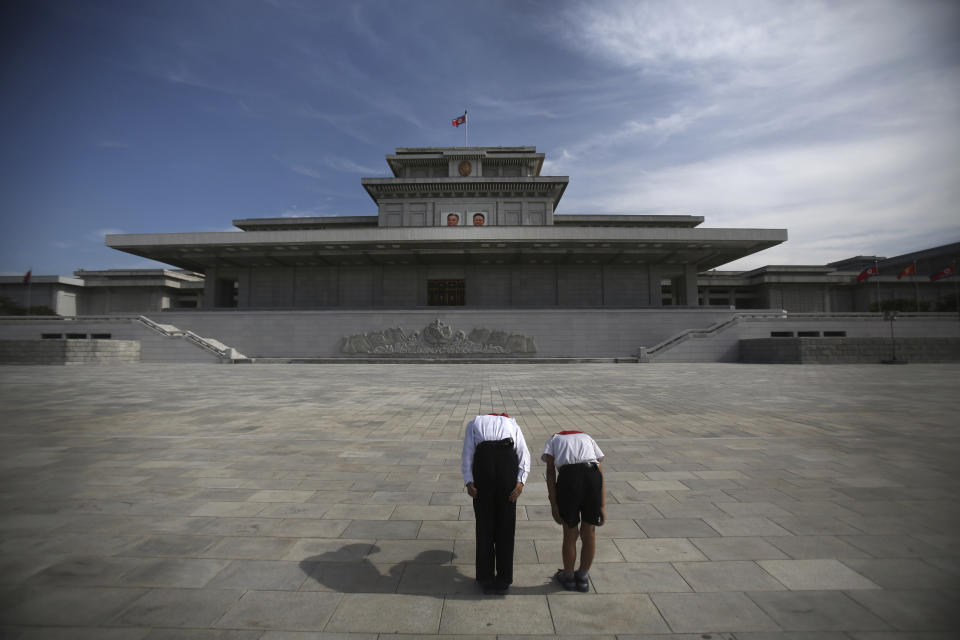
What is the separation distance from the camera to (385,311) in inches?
1163

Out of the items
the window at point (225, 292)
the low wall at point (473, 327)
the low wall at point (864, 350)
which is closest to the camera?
the low wall at point (864, 350)

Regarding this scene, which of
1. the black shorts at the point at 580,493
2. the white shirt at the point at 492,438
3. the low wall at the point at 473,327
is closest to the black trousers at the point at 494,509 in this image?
the white shirt at the point at 492,438

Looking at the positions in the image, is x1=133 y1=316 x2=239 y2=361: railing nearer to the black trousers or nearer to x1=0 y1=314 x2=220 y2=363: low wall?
x1=0 y1=314 x2=220 y2=363: low wall

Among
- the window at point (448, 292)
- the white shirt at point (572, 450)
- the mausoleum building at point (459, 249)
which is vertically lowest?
the white shirt at point (572, 450)

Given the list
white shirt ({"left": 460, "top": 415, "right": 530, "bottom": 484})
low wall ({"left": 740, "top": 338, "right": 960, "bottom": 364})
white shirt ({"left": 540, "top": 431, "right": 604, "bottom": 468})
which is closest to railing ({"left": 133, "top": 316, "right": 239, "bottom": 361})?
white shirt ({"left": 460, "top": 415, "right": 530, "bottom": 484})

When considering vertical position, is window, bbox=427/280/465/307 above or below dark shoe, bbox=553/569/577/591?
above

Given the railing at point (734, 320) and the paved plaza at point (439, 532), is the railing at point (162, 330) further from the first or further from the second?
the railing at point (734, 320)

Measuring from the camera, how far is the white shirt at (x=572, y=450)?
3018 mm

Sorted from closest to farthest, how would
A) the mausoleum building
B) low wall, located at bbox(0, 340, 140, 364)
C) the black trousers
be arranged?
the black trousers < low wall, located at bbox(0, 340, 140, 364) < the mausoleum building

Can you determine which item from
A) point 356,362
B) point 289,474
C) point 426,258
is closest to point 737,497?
point 289,474

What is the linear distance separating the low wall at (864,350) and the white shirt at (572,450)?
2486cm

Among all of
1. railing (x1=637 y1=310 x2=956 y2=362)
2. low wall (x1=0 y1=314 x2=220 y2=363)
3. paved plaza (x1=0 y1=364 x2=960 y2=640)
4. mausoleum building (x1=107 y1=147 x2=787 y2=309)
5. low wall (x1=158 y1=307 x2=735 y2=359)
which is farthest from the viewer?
mausoleum building (x1=107 y1=147 x2=787 y2=309)

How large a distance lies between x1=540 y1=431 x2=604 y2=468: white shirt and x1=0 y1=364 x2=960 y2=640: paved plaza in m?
0.82

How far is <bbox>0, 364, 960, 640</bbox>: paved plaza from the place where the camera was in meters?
2.68
